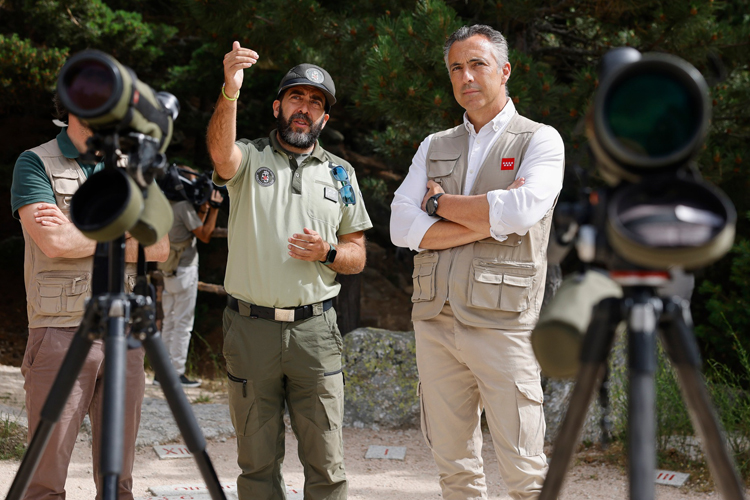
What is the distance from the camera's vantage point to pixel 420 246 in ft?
9.12

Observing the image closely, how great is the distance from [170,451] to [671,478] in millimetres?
3133

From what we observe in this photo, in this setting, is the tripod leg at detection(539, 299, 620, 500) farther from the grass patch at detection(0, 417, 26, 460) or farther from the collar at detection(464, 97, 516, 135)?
the grass patch at detection(0, 417, 26, 460)

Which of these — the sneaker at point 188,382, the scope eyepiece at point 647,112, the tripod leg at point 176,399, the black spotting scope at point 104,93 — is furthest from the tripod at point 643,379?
the sneaker at point 188,382

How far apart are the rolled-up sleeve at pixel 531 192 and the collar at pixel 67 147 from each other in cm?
155

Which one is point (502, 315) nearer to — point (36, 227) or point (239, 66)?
point (239, 66)

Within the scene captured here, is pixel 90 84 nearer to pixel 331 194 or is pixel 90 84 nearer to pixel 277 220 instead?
pixel 277 220

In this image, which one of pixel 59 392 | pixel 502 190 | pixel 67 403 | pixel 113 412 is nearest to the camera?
pixel 113 412

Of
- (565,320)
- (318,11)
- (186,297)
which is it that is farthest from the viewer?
(186,297)

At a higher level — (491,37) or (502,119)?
(491,37)

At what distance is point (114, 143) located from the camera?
152 cm

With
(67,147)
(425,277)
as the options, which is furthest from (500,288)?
(67,147)

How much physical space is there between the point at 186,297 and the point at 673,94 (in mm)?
5687

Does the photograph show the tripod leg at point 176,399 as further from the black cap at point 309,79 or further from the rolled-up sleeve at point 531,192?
the black cap at point 309,79

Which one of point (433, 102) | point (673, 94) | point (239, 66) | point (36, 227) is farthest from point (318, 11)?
point (673, 94)
